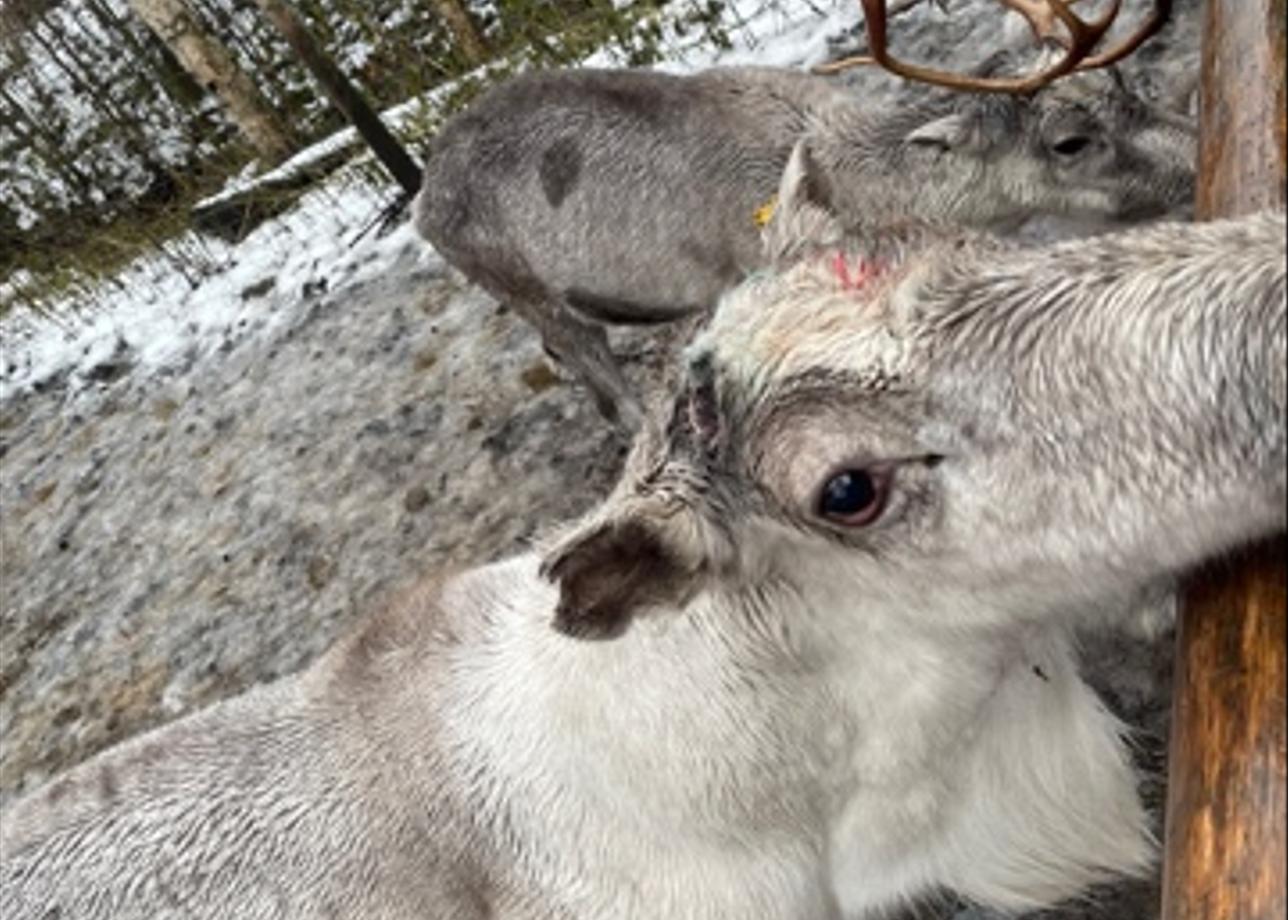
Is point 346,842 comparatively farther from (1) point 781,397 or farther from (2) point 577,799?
(1) point 781,397

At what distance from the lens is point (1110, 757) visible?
3.08m

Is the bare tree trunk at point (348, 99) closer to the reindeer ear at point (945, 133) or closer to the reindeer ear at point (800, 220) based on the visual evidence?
the reindeer ear at point (945, 133)

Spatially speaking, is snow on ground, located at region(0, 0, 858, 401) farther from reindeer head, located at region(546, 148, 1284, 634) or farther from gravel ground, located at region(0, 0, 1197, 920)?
reindeer head, located at region(546, 148, 1284, 634)

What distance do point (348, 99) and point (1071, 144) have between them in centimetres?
528

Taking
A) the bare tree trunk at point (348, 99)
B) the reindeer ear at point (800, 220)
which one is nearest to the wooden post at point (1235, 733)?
the reindeer ear at point (800, 220)

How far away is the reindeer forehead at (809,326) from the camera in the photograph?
2162 millimetres

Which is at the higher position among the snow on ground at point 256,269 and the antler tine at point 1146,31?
the antler tine at point 1146,31

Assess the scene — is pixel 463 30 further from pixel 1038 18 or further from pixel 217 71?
pixel 1038 18

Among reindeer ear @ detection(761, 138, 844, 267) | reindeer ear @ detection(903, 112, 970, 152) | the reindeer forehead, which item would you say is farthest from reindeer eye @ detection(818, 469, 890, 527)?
reindeer ear @ detection(903, 112, 970, 152)

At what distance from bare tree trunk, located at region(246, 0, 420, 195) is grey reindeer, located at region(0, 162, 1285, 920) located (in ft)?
20.4

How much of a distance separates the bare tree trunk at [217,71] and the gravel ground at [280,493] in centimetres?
319

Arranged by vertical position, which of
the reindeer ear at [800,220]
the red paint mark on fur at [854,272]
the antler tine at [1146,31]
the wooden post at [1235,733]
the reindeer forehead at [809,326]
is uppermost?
the red paint mark on fur at [854,272]

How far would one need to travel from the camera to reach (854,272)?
230 centimetres

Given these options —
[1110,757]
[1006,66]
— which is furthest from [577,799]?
[1006,66]
